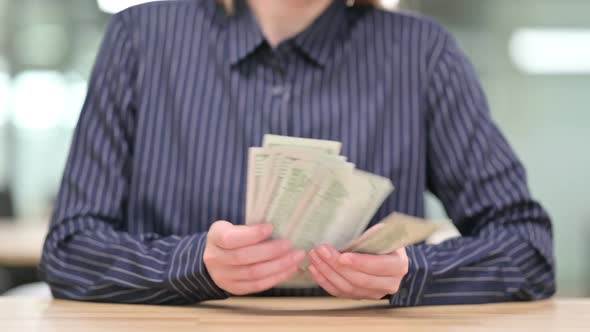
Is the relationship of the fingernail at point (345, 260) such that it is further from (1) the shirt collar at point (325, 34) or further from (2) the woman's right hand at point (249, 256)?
(1) the shirt collar at point (325, 34)

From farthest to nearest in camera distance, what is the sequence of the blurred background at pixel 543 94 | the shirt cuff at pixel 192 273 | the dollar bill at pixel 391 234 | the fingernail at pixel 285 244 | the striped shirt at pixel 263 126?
the blurred background at pixel 543 94
the striped shirt at pixel 263 126
the shirt cuff at pixel 192 273
the fingernail at pixel 285 244
the dollar bill at pixel 391 234

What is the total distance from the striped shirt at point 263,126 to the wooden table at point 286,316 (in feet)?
0.44

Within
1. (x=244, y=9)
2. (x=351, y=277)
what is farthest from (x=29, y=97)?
(x=351, y=277)

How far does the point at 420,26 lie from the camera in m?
1.94

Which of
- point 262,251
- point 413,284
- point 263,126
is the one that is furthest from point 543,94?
point 262,251

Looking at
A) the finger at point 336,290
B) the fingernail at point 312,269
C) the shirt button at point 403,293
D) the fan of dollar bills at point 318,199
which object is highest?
the fan of dollar bills at point 318,199

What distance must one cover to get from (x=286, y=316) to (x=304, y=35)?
704 mm

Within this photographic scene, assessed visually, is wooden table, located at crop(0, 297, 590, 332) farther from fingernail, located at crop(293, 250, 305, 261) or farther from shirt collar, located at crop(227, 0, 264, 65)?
shirt collar, located at crop(227, 0, 264, 65)

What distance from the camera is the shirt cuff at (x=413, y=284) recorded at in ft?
5.03

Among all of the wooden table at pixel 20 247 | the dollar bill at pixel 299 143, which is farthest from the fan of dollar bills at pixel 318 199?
the wooden table at pixel 20 247

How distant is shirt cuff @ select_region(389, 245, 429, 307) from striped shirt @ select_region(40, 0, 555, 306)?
4.2 inches

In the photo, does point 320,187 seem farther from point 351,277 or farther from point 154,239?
point 154,239

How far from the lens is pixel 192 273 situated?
1.48m

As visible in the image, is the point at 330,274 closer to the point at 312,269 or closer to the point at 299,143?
the point at 312,269
